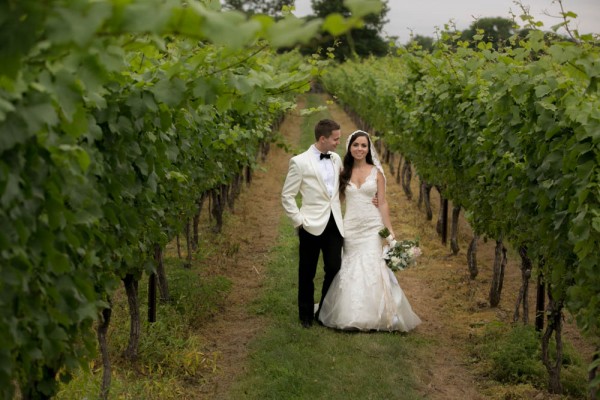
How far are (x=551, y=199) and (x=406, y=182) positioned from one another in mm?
11242

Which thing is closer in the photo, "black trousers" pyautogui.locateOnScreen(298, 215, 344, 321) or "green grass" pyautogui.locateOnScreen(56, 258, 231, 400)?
"green grass" pyautogui.locateOnScreen(56, 258, 231, 400)

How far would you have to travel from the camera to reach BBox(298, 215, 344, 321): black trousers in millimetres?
7832

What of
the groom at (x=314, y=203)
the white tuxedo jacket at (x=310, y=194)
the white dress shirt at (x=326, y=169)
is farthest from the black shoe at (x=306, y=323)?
the white dress shirt at (x=326, y=169)

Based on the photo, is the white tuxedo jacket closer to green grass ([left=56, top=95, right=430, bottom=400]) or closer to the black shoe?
the black shoe

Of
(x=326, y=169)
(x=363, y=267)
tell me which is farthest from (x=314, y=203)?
(x=363, y=267)

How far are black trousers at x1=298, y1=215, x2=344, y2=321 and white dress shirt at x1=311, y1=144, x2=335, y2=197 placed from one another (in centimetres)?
34

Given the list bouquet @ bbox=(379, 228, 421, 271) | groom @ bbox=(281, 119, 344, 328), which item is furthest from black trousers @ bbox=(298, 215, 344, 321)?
bouquet @ bbox=(379, 228, 421, 271)

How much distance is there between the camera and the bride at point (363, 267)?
25.6 ft

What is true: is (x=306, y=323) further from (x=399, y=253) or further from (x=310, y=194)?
(x=310, y=194)

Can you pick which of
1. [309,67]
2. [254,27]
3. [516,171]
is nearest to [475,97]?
[516,171]

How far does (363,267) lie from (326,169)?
1.07m

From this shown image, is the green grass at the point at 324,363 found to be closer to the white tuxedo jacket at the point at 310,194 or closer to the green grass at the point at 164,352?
the green grass at the point at 164,352

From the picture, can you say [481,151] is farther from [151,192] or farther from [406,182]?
[406,182]

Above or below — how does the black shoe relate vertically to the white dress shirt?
below
